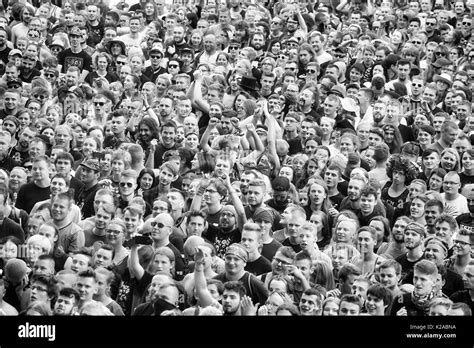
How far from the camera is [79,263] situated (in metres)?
13.8

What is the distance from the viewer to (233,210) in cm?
1474

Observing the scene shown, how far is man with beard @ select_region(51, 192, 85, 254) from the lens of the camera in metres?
14.5

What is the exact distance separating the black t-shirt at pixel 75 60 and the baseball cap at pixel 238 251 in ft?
22.9

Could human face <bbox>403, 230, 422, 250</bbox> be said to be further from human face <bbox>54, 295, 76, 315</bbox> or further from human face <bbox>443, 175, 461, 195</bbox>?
human face <bbox>54, 295, 76, 315</bbox>

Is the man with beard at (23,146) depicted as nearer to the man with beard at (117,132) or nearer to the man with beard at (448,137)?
the man with beard at (117,132)

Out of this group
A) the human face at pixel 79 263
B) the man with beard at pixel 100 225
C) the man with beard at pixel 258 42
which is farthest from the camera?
the man with beard at pixel 258 42

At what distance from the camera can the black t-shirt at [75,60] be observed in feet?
65.7

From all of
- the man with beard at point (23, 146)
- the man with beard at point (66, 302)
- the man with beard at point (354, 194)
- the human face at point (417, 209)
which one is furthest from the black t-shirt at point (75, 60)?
the man with beard at point (66, 302)

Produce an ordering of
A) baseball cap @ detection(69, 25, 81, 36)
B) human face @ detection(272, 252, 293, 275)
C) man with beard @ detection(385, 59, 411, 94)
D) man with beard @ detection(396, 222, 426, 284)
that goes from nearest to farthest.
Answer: human face @ detection(272, 252, 293, 275)
man with beard @ detection(396, 222, 426, 284)
man with beard @ detection(385, 59, 411, 94)
baseball cap @ detection(69, 25, 81, 36)

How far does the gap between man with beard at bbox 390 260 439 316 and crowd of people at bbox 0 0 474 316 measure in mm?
14

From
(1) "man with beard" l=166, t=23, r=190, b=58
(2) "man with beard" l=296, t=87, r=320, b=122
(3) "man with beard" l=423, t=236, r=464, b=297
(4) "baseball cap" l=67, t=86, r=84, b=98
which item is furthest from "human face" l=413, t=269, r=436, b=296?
(1) "man with beard" l=166, t=23, r=190, b=58
